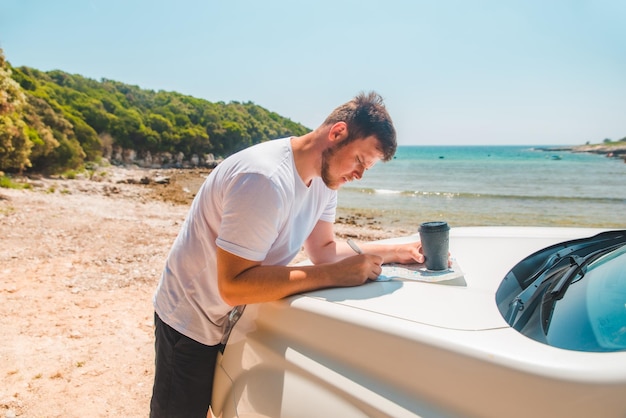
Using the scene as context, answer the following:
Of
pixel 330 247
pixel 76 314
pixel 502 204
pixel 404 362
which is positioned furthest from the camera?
pixel 502 204

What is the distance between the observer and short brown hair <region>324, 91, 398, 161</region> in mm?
1675

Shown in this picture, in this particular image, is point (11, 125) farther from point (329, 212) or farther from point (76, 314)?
point (329, 212)

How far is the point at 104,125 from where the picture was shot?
39.1 m

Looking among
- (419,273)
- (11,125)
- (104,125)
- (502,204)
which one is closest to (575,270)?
(419,273)

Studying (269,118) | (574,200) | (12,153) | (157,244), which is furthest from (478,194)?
→ (269,118)

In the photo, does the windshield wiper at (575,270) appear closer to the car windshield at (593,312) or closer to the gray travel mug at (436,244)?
the car windshield at (593,312)

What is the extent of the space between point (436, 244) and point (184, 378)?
4.00 ft

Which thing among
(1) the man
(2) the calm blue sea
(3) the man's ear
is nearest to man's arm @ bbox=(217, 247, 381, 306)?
(1) the man

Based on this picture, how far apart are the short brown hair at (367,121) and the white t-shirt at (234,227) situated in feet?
0.84

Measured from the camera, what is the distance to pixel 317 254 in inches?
83.5

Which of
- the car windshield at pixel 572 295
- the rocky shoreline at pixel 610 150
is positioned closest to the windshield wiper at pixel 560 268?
the car windshield at pixel 572 295

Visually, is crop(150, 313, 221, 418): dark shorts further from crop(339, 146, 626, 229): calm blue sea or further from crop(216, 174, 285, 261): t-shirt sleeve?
crop(339, 146, 626, 229): calm blue sea

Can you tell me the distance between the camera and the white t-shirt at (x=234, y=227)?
1430mm

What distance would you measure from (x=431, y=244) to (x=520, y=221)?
13353 millimetres
